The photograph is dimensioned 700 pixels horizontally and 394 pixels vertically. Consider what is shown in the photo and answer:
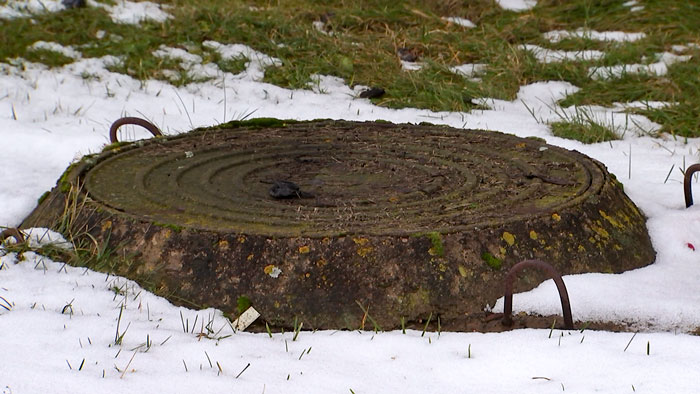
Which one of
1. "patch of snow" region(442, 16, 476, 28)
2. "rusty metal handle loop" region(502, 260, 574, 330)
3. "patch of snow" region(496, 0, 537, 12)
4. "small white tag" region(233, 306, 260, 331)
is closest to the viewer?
"rusty metal handle loop" region(502, 260, 574, 330)

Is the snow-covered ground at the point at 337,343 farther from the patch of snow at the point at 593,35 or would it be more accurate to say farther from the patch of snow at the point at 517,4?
the patch of snow at the point at 517,4

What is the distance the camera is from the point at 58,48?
18.5ft

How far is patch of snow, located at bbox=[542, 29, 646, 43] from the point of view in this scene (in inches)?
239

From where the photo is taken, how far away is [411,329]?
251 centimetres

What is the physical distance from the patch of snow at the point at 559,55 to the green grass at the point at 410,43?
0.22ft

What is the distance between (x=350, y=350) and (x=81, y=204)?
119 cm

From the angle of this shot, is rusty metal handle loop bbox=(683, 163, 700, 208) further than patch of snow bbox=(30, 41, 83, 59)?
No

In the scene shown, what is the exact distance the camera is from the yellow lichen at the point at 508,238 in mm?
2697

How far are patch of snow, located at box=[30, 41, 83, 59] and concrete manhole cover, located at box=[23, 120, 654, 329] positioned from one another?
2195mm

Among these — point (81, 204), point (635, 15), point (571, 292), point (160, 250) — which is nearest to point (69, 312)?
point (160, 250)

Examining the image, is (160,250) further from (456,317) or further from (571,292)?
(571,292)

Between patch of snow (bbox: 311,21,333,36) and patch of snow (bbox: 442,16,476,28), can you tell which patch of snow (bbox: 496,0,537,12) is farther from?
patch of snow (bbox: 311,21,333,36)

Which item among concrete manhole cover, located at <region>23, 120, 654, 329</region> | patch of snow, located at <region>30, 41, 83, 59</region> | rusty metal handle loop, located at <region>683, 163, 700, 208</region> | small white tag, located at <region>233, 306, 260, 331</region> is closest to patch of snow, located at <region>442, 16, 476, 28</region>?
patch of snow, located at <region>30, 41, 83, 59</region>

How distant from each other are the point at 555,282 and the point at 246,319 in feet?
2.97
